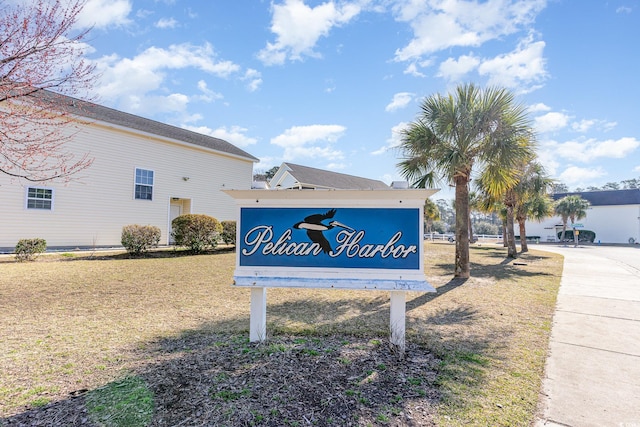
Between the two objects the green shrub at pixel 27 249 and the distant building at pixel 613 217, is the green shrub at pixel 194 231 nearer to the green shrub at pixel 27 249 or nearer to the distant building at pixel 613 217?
the green shrub at pixel 27 249

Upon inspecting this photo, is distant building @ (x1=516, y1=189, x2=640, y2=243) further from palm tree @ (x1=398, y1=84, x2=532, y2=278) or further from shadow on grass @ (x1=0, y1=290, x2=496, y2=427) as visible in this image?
shadow on grass @ (x1=0, y1=290, x2=496, y2=427)

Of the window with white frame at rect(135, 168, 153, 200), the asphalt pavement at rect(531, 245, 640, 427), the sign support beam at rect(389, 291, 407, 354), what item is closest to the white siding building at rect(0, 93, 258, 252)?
the window with white frame at rect(135, 168, 153, 200)

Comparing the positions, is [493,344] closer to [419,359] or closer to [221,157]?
[419,359]

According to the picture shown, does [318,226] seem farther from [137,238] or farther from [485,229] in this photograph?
[485,229]

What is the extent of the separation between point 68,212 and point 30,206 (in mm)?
1196

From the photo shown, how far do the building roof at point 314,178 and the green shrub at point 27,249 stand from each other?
15.7 metres

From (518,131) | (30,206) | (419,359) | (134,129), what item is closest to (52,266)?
(30,206)

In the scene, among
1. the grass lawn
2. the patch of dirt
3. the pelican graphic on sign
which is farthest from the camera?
the pelican graphic on sign

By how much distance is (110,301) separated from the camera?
5449 mm

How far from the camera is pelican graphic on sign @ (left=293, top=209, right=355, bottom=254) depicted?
3.54m

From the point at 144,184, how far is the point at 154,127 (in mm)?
3215

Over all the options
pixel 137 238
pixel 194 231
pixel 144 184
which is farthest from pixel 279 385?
pixel 144 184

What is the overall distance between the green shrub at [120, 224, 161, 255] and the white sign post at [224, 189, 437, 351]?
376 inches

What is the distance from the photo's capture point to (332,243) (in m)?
3.53
